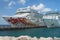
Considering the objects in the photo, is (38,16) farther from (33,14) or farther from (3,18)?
(3,18)

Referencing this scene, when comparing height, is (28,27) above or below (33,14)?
below

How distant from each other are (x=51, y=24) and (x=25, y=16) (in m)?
9.90

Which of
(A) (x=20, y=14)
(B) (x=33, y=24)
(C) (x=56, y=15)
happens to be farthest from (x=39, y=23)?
(C) (x=56, y=15)

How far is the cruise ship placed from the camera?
172 feet

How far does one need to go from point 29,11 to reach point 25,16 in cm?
236

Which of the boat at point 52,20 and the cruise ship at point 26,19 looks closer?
the cruise ship at point 26,19

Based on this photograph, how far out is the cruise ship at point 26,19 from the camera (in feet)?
172

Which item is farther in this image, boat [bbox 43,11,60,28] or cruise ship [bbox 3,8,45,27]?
boat [bbox 43,11,60,28]

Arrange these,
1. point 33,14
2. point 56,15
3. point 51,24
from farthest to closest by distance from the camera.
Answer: point 56,15 < point 51,24 < point 33,14

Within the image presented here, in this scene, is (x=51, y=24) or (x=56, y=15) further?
(x=56, y=15)

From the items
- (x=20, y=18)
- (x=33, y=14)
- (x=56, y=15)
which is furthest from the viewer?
(x=56, y=15)

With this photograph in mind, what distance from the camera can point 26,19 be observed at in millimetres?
53625

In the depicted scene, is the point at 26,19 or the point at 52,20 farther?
the point at 52,20

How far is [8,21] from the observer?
5275 centimetres
